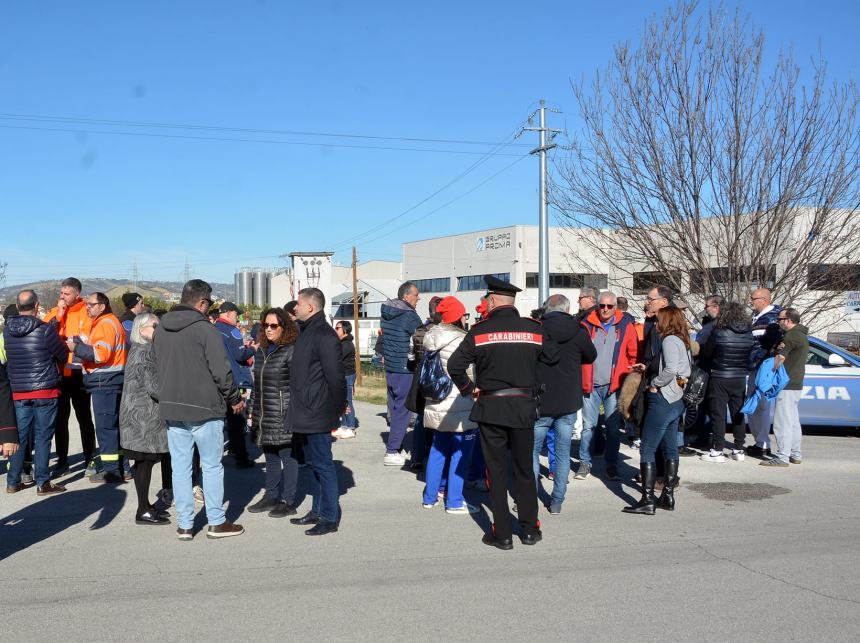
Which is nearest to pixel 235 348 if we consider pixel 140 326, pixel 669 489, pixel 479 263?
pixel 140 326

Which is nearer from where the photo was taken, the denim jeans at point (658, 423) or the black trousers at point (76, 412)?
the denim jeans at point (658, 423)

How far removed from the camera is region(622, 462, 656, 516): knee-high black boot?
22.8 feet

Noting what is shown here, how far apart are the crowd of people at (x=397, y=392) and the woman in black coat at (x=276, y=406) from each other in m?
0.01

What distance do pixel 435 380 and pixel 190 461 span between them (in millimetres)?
2109

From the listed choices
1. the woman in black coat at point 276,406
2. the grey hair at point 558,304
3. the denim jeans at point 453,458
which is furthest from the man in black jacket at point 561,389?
the woman in black coat at point 276,406

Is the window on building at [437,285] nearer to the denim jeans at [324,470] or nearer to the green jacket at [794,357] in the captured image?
the green jacket at [794,357]

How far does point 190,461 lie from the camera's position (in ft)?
20.1

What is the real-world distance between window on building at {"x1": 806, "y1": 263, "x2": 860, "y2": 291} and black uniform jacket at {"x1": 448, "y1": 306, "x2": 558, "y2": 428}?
1088cm

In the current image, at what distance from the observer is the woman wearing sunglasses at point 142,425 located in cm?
646

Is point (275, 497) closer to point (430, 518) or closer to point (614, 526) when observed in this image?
point (430, 518)

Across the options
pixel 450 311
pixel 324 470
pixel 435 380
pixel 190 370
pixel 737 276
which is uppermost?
pixel 737 276

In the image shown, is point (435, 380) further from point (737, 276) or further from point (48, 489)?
point (737, 276)

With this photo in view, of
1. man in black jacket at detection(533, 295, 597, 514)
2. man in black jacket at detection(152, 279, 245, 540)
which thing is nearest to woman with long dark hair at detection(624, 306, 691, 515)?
man in black jacket at detection(533, 295, 597, 514)

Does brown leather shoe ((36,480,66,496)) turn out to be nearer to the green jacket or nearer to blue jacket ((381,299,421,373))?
blue jacket ((381,299,421,373))
